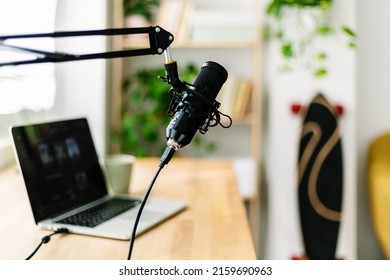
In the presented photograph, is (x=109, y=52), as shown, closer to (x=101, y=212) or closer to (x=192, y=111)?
(x=192, y=111)

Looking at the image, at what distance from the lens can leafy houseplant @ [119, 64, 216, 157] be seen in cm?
194

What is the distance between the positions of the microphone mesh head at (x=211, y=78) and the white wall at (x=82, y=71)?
0.19 m

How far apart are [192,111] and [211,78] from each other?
0.07m

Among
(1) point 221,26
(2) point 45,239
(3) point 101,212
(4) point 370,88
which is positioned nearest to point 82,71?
(3) point 101,212

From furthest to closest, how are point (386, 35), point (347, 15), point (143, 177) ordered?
point (347, 15) → point (143, 177) → point (386, 35)

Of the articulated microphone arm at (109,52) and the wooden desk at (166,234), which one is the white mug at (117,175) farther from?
the articulated microphone arm at (109,52)

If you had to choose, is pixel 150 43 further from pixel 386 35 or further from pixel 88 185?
pixel 386 35

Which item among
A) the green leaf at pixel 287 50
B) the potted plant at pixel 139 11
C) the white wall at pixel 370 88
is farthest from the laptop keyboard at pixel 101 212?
the green leaf at pixel 287 50

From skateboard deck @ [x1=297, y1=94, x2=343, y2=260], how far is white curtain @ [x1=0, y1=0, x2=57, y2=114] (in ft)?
3.32

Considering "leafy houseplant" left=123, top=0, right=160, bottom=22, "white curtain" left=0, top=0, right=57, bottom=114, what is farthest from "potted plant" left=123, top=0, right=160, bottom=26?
"white curtain" left=0, top=0, right=57, bottom=114

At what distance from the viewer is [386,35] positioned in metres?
1.03

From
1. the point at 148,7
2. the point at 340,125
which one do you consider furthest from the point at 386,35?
the point at 148,7

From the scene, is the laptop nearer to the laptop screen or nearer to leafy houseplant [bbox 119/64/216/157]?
the laptop screen
